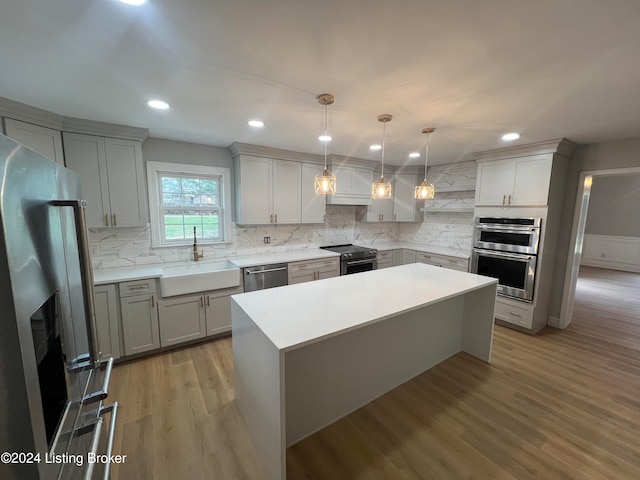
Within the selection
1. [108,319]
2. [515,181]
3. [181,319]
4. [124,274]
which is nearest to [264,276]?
[181,319]

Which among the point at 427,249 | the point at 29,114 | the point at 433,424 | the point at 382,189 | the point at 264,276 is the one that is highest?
the point at 29,114

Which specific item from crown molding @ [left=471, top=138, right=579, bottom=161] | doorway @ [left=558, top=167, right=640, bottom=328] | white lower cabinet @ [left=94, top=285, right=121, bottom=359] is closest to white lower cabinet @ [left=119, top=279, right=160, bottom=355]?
white lower cabinet @ [left=94, top=285, right=121, bottom=359]

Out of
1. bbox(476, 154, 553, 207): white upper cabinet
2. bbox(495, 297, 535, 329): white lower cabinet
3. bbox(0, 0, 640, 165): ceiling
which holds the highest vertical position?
bbox(0, 0, 640, 165): ceiling

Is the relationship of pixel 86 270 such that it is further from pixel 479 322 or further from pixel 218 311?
pixel 479 322

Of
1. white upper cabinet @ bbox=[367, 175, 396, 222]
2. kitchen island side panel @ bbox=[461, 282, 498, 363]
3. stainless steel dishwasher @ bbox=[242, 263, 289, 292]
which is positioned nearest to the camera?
kitchen island side panel @ bbox=[461, 282, 498, 363]

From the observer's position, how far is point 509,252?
3.47 meters

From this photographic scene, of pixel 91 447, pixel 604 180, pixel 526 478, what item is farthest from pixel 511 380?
pixel 604 180

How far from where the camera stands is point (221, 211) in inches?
141

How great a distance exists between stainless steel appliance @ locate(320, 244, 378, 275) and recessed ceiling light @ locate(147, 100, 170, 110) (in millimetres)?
2749

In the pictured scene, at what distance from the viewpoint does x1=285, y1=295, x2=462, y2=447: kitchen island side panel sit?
1.82 metres

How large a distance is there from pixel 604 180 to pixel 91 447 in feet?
35.5

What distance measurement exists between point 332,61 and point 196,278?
250 cm

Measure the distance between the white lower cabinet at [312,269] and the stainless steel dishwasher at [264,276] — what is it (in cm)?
11

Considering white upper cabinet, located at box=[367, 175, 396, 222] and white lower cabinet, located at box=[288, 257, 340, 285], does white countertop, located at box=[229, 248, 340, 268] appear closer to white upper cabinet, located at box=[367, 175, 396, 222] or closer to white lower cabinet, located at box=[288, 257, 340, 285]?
white lower cabinet, located at box=[288, 257, 340, 285]
